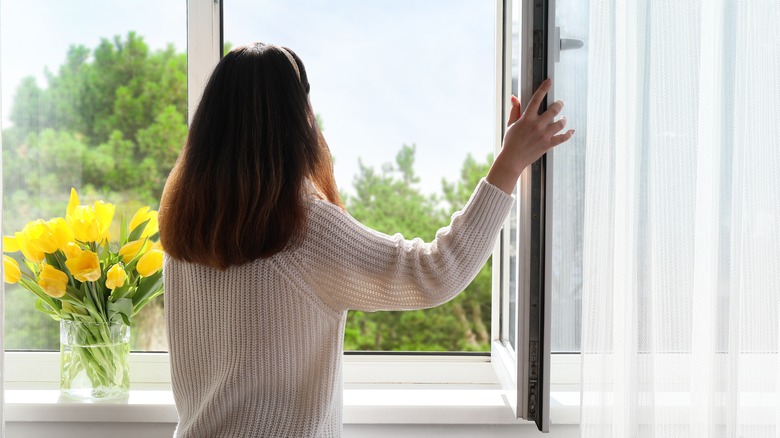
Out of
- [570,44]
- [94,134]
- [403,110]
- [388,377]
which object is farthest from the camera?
[403,110]

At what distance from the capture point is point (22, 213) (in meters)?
1.82

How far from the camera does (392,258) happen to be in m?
1.14

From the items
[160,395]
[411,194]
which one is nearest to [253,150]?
[160,395]

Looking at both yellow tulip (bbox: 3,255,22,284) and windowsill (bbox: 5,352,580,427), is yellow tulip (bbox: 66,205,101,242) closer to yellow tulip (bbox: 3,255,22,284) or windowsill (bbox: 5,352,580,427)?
yellow tulip (bbox: 3,255,22,284)

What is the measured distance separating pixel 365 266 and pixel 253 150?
0.25 m

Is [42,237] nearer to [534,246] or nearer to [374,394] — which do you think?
[374,394]

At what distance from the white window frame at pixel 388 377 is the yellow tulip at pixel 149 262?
28 centimetres

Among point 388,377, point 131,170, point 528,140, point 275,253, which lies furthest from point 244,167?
point 131,170

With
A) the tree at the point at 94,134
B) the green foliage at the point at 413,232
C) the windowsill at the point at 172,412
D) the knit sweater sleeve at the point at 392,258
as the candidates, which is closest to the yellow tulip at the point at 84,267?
the windowsill at the point at 172,412

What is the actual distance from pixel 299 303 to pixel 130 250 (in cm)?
58

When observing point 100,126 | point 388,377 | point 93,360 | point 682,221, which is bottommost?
point 388,377

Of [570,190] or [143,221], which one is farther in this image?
[143,221]

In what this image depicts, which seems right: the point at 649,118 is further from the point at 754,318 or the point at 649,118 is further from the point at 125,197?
the point at 125,197

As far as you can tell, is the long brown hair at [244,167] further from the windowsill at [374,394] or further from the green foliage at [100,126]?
the green foliage at [100,126]
